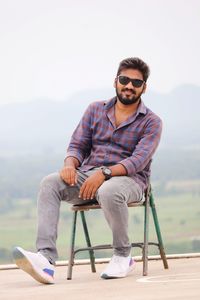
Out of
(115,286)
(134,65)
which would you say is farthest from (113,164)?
(115,286)

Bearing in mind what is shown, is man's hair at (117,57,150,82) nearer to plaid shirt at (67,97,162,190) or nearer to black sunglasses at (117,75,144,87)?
black sunglasses at (117,75,144,87)

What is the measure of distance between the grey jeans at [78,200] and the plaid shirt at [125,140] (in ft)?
0.40

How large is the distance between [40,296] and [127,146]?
4.18ft

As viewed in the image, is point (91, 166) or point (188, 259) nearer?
point (91, 166)

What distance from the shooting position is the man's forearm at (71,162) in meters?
5.59

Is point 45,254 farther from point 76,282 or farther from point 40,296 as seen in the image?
point 40,296

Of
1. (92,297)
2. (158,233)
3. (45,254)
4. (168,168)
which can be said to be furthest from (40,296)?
(168,168)

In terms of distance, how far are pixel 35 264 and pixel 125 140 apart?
2.91ft

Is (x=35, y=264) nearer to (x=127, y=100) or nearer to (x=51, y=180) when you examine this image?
(x=51, y=180)

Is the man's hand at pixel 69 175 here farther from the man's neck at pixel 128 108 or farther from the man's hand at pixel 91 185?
the man's neck at pixel 128 108

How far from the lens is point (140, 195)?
5.55m

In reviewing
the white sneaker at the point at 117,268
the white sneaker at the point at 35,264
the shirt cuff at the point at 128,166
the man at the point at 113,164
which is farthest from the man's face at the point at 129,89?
the white sneaker at the point at 35,264

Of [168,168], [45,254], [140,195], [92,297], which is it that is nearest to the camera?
[92,297]

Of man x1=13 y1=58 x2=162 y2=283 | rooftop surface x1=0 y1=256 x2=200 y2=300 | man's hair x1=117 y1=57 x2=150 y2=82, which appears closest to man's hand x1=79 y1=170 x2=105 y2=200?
man x1=13 y1=58 x2=162 y2=283
